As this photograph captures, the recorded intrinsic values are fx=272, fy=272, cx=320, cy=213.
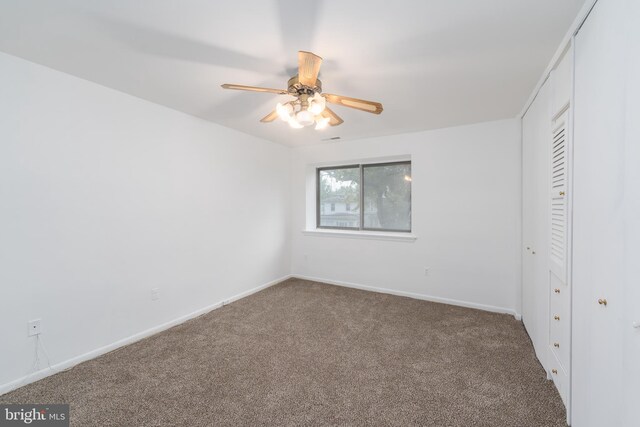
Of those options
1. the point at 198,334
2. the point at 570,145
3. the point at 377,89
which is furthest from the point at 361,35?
the point at 198,334

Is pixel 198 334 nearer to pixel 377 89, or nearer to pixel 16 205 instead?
pixel 16 205

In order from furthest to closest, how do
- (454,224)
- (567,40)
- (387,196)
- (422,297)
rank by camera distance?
(387,196), (422,297), (454,224), (567,40)

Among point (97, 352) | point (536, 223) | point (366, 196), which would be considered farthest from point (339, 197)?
point (97, 352)

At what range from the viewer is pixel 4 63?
184 cm

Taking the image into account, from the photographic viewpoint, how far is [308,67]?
5.28 ft

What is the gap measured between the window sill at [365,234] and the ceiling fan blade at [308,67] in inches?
103

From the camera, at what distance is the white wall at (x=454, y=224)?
10.4ft

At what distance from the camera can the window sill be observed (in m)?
3.80

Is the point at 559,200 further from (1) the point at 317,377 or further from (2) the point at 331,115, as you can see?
(1) the point at 317,377

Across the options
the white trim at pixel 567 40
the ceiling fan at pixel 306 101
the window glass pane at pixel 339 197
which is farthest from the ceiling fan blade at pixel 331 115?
the window glass pane at pixel 339 197

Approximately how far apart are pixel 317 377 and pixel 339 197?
10.1ft

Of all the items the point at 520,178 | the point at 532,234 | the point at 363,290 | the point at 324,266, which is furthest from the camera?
the point at 324,266

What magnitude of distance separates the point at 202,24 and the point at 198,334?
103 inches

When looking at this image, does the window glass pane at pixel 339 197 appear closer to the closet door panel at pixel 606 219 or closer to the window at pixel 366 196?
the window at pixel 366 196
